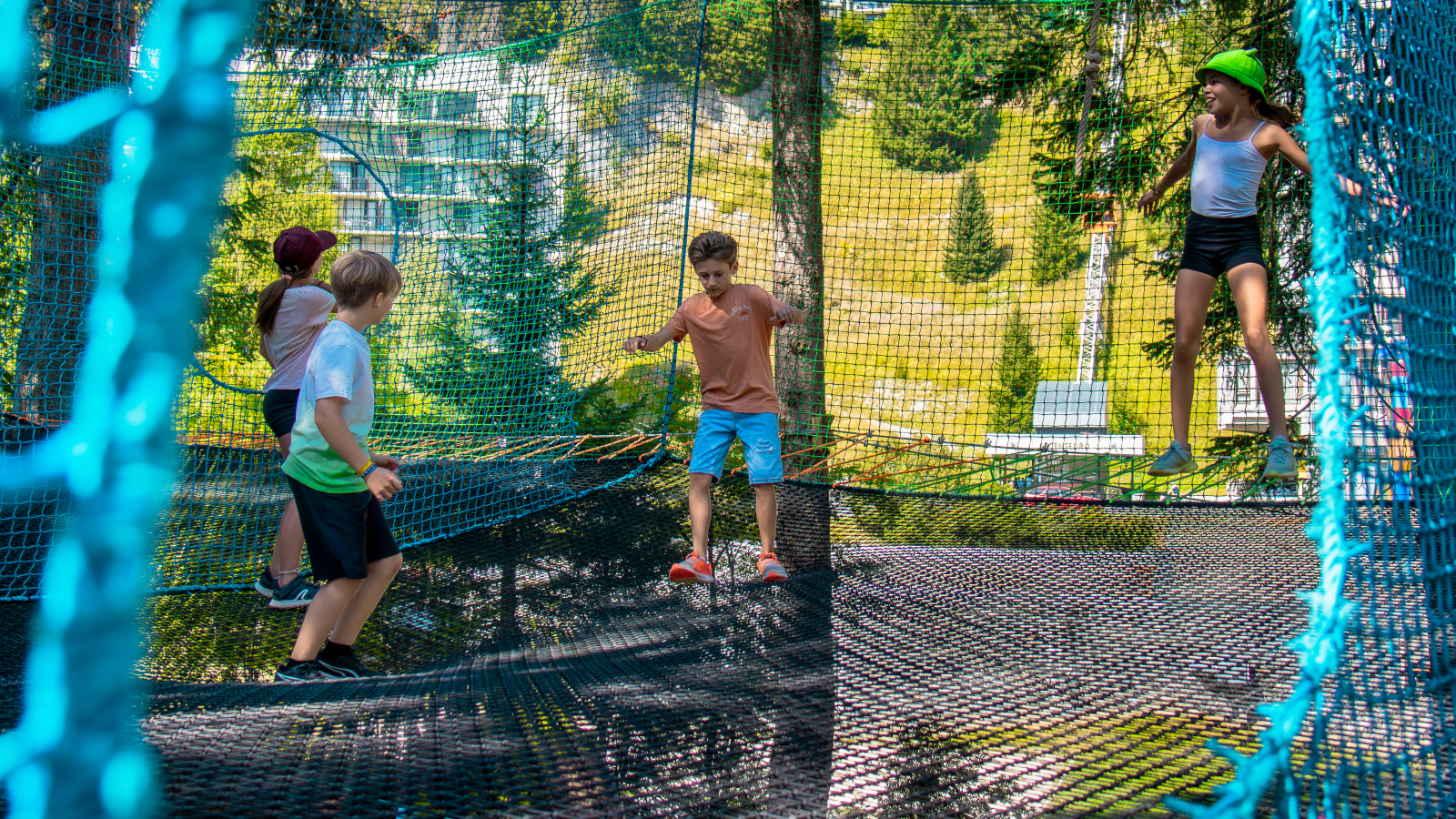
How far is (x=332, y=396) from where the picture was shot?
6.49ft

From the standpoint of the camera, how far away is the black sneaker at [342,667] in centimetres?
212

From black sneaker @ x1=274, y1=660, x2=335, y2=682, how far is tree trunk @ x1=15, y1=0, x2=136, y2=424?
2.35m

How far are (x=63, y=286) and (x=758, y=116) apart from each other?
3.20 meters

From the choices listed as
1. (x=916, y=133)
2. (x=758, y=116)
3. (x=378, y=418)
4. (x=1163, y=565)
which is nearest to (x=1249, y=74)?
(x=1163, y=565)

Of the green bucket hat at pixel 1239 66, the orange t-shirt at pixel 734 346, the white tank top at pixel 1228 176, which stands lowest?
the orange t-shirt at pixel 734 346

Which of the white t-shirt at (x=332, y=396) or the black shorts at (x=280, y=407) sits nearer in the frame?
the white t-shirt at (x=332, y=396)

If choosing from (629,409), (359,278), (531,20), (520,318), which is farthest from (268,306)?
(629,409)

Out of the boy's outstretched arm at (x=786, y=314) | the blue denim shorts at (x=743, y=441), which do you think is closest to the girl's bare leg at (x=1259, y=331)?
the boy's outstretched arm at (x=786, y=314)

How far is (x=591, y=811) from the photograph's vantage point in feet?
4.14

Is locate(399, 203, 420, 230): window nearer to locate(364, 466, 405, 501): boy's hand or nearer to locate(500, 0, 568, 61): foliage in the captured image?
locate(500, 0, 568, 61): foliage

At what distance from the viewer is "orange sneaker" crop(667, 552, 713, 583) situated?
2.67 meters

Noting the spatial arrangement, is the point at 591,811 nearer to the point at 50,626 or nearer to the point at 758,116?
the point at 50,626

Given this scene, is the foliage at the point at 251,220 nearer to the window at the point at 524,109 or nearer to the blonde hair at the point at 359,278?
the blonde hair at the point at 359,278

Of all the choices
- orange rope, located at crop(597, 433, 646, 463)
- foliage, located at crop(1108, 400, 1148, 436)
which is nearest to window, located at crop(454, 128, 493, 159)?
orange rope, located at crop(597, 433, 646, 463)
